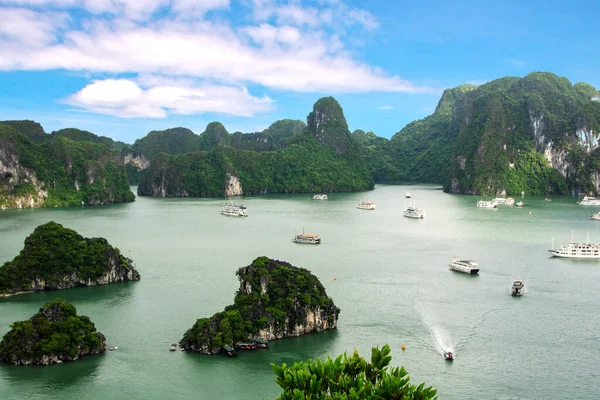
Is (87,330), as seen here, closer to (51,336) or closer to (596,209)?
(51,336)

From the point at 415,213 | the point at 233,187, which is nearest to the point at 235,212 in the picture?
the point at 415,213

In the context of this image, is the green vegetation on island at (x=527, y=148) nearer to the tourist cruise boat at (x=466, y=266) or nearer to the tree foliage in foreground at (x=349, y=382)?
the tourist cruise boat at (x=466, y=266)

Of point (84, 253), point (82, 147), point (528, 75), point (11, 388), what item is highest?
point (528, 75)

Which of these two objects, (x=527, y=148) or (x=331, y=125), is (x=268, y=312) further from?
(x=331, y=125)

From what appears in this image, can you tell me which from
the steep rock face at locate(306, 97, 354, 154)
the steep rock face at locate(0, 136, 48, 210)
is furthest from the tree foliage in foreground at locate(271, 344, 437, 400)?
the steep rock face at locate(306, 97, 354, 154)

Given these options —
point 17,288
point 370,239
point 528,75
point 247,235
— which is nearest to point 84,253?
point 17,288
